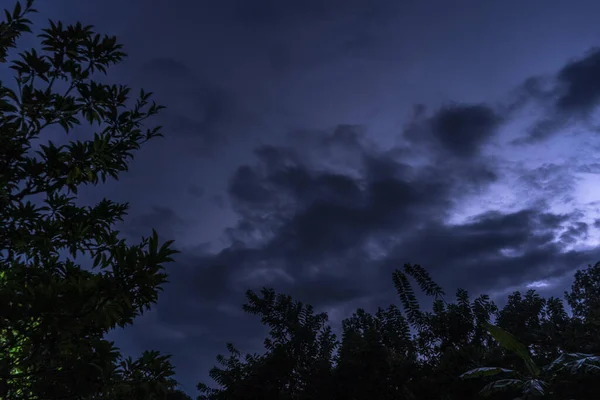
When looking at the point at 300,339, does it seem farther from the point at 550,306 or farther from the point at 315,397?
the point at 550,306

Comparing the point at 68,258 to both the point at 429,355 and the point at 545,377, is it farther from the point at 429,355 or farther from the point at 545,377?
the point at 429,355

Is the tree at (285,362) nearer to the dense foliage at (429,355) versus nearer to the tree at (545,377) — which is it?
the dense foliage at (429,355)

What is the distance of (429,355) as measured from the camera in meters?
15.3

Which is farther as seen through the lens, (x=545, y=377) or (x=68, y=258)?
(x=545, y=377)

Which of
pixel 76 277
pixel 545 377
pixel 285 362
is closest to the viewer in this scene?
pixel 76 277

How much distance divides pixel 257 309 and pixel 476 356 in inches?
418

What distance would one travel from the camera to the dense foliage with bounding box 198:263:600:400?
399 inches

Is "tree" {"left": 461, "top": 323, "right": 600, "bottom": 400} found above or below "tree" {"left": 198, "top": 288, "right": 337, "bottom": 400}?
below

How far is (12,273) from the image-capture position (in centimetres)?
429

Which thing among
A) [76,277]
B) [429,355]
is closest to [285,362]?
[429,355]

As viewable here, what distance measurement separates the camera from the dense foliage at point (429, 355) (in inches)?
399

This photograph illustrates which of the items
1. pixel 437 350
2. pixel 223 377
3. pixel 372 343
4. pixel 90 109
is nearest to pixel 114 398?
pixel 90 109

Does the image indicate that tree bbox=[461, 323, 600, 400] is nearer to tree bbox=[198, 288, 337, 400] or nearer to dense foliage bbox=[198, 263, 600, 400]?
dense foliage bbox=[198, 263, 600, 400]

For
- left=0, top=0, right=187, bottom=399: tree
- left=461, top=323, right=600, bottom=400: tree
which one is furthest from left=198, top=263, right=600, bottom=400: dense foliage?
left=0, top=0, right=187, bottom=399: tree
